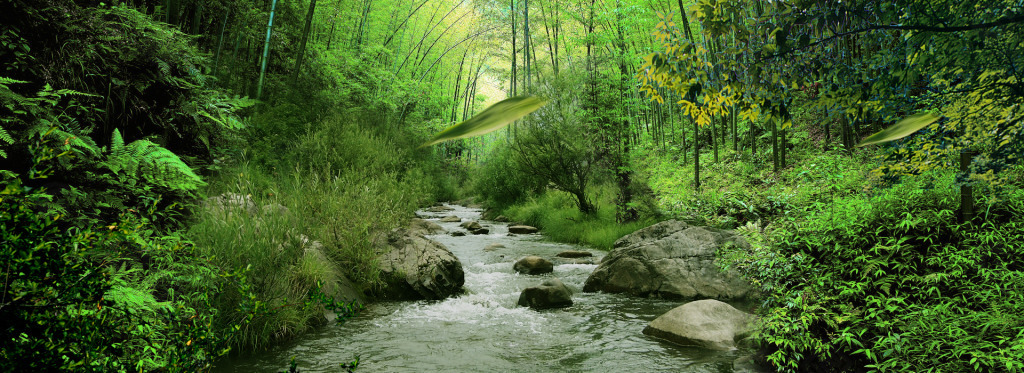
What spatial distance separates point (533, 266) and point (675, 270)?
236 centimetres

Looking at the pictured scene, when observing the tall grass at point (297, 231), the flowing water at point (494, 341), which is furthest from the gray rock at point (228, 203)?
the flowing water at point (494, 341)

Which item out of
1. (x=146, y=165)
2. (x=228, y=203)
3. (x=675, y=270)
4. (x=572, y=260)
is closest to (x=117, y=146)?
(x=146, y=165)

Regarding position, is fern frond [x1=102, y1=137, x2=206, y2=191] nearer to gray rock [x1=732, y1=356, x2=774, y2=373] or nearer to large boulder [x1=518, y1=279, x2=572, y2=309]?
gray rock [x1=732, y1=356, x2=774, y2=373]

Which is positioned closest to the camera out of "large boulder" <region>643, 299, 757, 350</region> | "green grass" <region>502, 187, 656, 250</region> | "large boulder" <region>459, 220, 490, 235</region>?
"large boulder" <region>643, 299, 757, 350</region>

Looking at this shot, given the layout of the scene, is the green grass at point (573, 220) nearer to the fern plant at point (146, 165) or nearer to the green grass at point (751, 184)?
the green grass at point (751, 184)

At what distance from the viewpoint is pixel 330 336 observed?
4762mm

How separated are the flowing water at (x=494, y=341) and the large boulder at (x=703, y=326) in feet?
0.38

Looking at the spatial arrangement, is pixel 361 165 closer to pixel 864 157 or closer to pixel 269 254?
pixel 269 254

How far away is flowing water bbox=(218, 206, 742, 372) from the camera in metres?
4.12

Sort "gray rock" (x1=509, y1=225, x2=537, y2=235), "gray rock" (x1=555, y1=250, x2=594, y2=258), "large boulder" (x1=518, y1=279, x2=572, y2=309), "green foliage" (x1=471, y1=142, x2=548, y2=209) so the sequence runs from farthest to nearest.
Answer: "green foliage" (x1=471, y1=142, x2=548, y2=209)
"gray rock" (x1=509, y1=225, x2=537, y2=235)
"gray rock" (x1=555, y1=250, x2=594, y2=258)
"large boulder" (x1=518, y1=279, x2=572, y2=309)

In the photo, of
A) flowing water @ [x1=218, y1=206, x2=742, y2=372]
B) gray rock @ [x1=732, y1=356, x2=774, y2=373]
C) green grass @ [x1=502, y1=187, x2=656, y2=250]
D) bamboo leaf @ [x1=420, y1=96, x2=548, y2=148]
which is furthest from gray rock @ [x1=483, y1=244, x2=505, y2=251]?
bamboo leaf @ [x1=420, y1=96, x2=548, y2=148]

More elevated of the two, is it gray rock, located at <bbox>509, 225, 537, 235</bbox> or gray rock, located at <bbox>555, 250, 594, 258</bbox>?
gray rock, located at <bbox>509, 225, 537, 235</bbox>

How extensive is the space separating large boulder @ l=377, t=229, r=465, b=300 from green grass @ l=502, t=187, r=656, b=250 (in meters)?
4.20

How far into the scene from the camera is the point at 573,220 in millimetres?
11742
